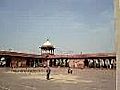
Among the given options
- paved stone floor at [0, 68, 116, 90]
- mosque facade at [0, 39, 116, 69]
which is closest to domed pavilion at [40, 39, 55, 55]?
mosque facade at [0, 39, 116, 69]

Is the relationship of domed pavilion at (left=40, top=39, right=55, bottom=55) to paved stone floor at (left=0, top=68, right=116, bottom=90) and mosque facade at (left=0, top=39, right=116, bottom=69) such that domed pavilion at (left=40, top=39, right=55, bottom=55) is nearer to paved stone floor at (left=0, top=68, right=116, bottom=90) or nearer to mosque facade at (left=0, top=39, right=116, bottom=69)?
mosque facade at (left=0, top=39, right=116, bottom=69)

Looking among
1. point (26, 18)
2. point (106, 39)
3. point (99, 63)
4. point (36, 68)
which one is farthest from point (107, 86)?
point (26, 18)

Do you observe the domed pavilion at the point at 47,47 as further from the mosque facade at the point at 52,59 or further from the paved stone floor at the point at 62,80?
the paved stone floor at the point at 62,80

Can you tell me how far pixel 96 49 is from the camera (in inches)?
123

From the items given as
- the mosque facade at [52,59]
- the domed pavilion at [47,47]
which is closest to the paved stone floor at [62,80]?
the mosque facade at [52,59]

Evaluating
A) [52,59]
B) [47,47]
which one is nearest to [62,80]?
[52,59]

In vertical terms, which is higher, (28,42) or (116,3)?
(116,3)

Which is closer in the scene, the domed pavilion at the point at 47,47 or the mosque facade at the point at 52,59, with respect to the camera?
the mosque facade at the point at 52,59

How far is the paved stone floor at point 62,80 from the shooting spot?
295 centimetres

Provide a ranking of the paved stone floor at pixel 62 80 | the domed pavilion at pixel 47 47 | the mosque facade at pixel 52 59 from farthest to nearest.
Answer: the domed pavilion at pixel 47 47, the mosque facade at pixel 52 59, the paved stone floor at pixel 62 80

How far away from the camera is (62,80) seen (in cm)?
312

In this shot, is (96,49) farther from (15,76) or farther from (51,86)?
(15,76)

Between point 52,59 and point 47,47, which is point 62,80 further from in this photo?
point 47,47

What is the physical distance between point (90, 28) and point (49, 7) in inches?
22.4
